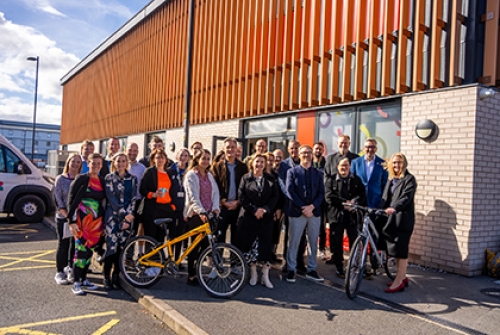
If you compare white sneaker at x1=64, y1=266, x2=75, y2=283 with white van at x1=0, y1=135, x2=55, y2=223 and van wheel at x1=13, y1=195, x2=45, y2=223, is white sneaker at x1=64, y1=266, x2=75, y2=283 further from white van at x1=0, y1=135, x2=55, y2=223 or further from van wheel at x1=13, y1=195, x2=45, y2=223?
van wheel at x1=13, y1=195, x2=45, y2=223

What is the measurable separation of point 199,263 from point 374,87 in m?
4.92

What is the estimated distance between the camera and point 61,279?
5609mm

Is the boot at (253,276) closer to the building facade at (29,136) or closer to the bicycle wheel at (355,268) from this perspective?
the bicycle wheel at (355,268)

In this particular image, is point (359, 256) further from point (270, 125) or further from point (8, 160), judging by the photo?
point (8, 160)

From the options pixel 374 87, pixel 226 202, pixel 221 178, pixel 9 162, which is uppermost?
pixel 374 87

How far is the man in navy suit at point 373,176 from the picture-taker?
6422 mm

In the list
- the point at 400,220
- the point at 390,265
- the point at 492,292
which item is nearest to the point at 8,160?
the point at 390,265

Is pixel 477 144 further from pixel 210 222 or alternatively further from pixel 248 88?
pixel 248 88

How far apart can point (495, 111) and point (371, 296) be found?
144 inches

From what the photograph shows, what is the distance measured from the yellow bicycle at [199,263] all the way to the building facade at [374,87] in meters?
3.60

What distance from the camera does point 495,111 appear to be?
6.53m

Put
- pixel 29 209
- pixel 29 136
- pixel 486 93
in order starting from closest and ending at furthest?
1. pixel 486 93
2. pixel 29 209
3. pixel 29 136

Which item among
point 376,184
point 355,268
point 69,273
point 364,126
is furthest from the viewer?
point 364,126

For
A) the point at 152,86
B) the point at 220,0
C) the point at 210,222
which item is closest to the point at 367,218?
the point at 210,222
